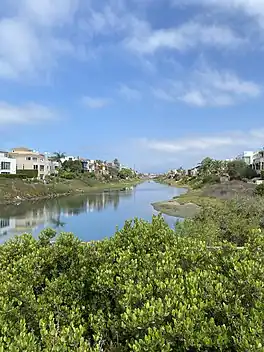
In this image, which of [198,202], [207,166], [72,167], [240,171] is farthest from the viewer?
[72,167]

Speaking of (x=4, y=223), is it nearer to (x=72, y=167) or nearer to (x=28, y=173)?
(x=28, y=173)

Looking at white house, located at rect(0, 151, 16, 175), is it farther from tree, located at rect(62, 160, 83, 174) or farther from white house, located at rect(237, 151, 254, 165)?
white house, located at rect(237, 151, 254, 165)

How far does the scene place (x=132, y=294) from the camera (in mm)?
5316

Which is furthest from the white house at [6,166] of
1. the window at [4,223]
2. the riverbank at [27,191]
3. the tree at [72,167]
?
the window at [4,223]

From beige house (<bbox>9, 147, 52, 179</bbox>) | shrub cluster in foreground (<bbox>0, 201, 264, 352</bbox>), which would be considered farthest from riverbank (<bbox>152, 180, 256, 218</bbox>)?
beige house (<bbox>9, 147, 52, 179</bbox>)

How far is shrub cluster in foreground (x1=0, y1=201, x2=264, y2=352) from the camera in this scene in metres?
4.74

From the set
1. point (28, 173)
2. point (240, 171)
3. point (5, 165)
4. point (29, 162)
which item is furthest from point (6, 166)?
point (240, 171)

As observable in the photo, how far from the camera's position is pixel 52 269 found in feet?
23.7

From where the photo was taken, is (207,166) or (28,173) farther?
(207,166)

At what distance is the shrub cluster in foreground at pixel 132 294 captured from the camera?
4742 millimetres

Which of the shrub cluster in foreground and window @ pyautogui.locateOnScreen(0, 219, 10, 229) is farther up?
the shrub cluster in foreground

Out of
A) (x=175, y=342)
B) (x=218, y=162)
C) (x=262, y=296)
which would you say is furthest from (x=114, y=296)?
(x=218, y=162)

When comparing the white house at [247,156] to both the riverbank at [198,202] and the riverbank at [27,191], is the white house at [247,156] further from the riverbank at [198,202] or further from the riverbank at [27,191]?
the riverbank at [27,191]

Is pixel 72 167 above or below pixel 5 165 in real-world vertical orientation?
above
